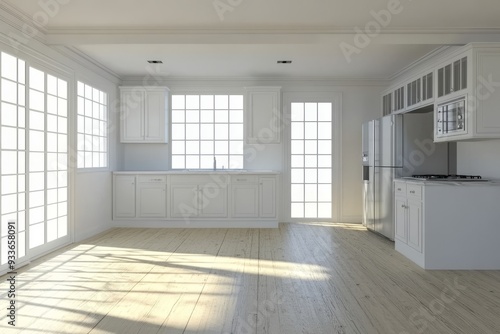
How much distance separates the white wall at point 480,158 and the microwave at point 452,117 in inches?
19.5

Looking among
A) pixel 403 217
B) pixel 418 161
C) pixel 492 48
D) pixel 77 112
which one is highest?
pixel 492 48

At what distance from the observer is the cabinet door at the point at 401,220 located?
184 inches

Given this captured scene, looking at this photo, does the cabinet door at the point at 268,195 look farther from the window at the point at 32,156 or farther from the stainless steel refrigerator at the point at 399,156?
the window at the point at 32,156

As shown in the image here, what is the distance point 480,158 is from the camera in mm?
4828

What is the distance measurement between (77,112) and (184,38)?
6.47ft

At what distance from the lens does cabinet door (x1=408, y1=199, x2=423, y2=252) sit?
14.0 feet

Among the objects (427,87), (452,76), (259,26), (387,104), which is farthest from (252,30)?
(387,104)

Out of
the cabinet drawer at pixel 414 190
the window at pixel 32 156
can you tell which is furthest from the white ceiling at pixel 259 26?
the cabinet drawer at pixel 414 190

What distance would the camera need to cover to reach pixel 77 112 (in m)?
5.52

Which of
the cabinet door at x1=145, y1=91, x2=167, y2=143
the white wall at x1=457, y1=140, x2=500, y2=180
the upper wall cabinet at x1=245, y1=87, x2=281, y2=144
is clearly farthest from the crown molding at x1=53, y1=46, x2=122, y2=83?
the white wall at x1=457, y1=140, x2=500, y2=180

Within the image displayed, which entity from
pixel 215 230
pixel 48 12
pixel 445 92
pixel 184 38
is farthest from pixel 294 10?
pixel 215 230

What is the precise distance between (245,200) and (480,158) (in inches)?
133

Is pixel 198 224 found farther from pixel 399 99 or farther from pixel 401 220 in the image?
pixel 399 99

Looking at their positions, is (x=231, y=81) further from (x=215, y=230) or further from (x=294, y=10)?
(x=294, y=10)
